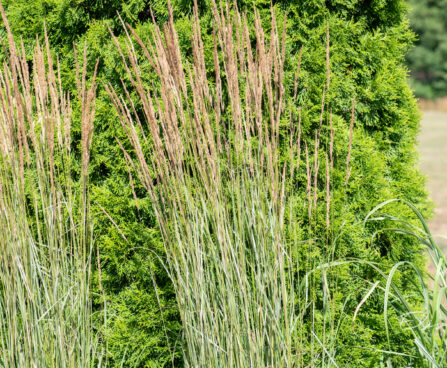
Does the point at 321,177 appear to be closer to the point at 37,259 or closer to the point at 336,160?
the point at 336,160

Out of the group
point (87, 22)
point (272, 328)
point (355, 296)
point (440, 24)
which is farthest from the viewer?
point (440, 24)

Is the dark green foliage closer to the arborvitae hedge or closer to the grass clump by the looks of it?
the arborvitae hedge

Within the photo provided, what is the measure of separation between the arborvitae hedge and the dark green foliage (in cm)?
2328

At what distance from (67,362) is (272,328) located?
94 cm

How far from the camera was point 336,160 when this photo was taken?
2.53 m

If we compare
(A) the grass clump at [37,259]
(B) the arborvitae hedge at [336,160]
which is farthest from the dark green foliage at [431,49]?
(A) the grass clump at [37,259]

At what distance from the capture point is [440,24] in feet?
79.8

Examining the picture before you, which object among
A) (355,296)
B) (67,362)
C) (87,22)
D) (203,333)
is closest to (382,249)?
(355,296)

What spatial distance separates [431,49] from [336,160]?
85.2 feet

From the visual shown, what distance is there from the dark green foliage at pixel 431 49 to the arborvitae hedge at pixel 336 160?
2328cm

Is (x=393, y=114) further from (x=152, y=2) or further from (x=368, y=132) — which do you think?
(x=152, y=2)

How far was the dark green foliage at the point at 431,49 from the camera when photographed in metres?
23.8

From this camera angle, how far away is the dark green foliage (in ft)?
78.2

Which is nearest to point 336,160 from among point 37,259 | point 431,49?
point 37,259
